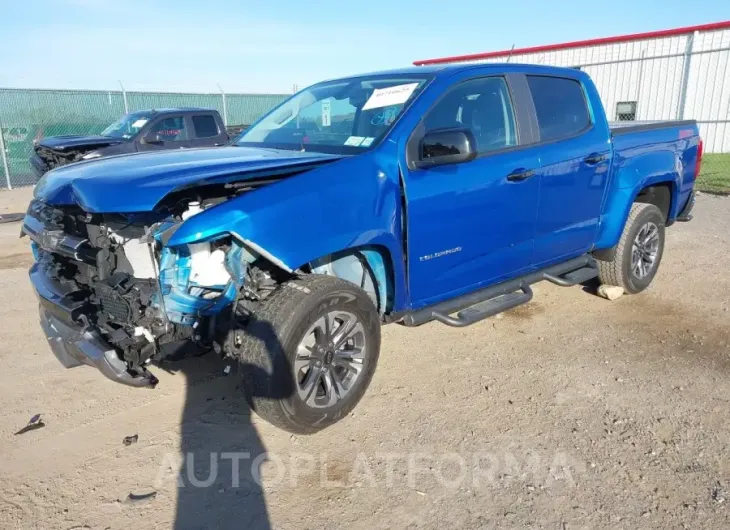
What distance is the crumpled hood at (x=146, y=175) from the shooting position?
2613mm

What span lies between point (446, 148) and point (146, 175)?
164cm

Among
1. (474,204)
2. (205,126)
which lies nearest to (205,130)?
(205,126)

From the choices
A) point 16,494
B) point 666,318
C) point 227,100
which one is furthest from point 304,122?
point 227,100

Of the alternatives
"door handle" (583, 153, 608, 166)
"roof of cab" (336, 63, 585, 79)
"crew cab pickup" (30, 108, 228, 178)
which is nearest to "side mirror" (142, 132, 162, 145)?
"crew cab pickup" (30, 108, 228, 178)

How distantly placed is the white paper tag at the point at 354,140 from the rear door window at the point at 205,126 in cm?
859

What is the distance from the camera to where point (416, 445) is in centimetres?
312

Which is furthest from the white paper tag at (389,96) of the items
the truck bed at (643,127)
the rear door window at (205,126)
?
the rear door window at (205,126)

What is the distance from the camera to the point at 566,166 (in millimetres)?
4301

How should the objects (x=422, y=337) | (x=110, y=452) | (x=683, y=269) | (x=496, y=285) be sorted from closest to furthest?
(x=110, y=452)
(x=496, y=285)
(x=422, y=337)
(x=683, y=269)

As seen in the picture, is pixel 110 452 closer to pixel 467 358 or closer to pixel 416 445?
pixel 416 445

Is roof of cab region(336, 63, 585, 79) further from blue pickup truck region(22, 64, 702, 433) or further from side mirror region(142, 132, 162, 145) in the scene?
side mirror region(142, 132, 162, 145)

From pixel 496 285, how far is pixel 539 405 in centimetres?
95

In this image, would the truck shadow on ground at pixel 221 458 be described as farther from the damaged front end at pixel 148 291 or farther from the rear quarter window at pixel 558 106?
the rear quarter window at pixel 558 106

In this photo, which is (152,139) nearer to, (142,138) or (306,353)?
(142,138)
